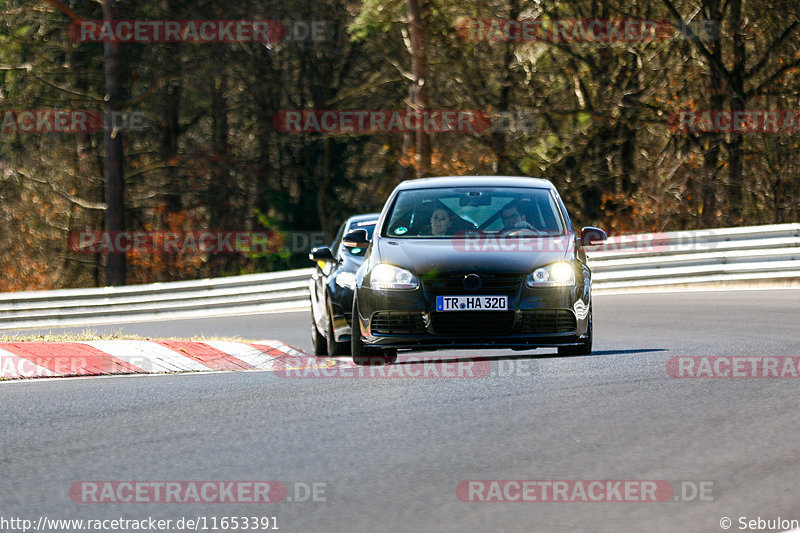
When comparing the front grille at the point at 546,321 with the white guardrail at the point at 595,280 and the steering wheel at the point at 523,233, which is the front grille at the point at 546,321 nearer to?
the steering wheel at the point at 523,233

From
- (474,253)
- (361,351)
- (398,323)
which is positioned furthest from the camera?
(361,351)

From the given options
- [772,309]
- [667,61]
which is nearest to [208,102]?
[667,61]

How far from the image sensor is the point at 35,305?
85.9 ft

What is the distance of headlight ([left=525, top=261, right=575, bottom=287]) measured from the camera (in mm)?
10547

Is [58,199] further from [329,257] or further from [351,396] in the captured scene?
[351,396]

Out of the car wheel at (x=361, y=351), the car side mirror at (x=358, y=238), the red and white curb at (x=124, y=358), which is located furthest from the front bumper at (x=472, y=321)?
the red and white curb at (x=124, y=358)

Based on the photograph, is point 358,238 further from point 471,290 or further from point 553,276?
point 553,276

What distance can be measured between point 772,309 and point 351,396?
8.72 metres

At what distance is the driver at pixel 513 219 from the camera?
37.8 ft

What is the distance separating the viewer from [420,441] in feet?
24.1

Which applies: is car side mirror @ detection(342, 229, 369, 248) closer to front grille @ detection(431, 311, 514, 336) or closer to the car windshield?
the car windshield

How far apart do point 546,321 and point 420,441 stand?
3458mm

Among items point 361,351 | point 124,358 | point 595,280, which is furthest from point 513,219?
point 595,280

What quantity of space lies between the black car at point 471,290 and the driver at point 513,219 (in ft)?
0.06
